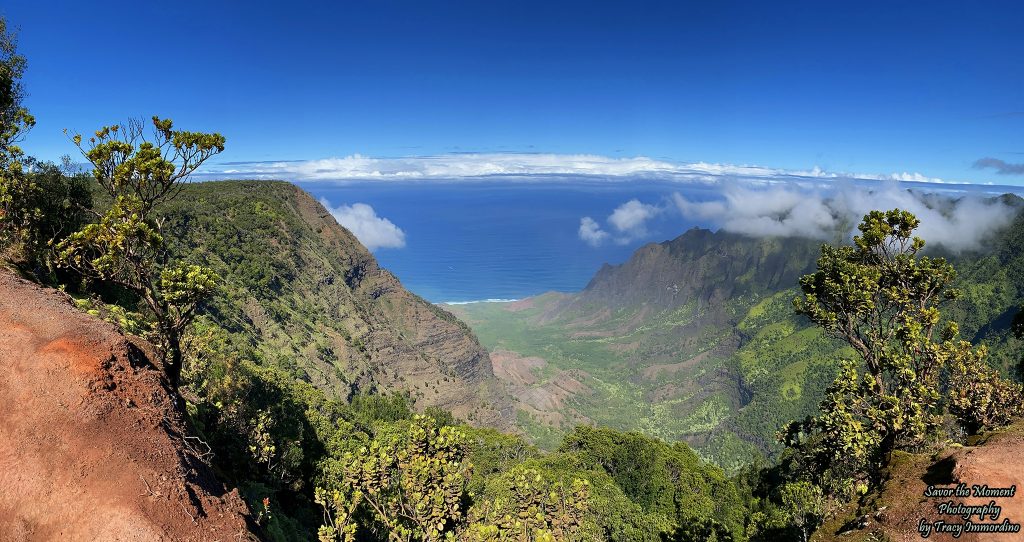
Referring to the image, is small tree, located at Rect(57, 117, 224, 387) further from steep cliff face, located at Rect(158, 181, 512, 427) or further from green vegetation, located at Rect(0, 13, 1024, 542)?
steep cliff face, located at Rect(158, 181, 512, 427)

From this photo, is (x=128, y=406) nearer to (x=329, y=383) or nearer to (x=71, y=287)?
(x=71, y=287)

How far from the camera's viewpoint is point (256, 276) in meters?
91.5

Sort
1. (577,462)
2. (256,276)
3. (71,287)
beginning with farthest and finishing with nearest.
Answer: (256,276)
(577,462)
(71,287)

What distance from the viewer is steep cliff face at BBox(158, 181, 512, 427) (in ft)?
273

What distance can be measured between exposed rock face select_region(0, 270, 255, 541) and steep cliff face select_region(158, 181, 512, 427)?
61455mm

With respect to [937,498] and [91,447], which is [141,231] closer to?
[91,447]

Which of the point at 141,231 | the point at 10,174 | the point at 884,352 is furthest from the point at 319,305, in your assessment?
the point at 884,352

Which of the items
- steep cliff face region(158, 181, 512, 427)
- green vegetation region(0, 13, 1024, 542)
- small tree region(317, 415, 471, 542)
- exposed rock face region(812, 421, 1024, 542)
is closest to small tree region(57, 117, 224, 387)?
green vegetation region(0, 13, 1024, 542)

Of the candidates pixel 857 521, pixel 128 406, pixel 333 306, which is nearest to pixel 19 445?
pixel 128 406

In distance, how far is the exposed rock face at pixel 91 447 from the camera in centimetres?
1042

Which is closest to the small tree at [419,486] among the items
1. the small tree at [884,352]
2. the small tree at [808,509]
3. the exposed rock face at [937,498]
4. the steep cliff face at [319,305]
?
the exposed rock face at [937,498]

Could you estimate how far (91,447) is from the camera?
1145cm

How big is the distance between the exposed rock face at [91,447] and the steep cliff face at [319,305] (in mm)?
61455

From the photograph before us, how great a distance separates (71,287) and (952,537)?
40238 millimetres
